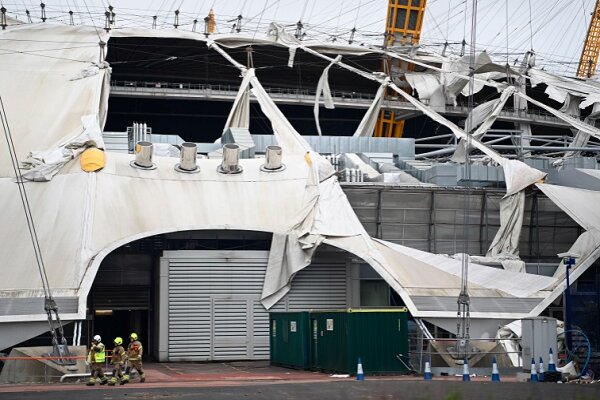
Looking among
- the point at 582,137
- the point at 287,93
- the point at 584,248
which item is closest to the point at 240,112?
the point at 287,93

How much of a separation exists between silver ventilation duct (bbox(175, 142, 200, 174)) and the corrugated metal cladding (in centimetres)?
432

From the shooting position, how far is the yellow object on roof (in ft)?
157

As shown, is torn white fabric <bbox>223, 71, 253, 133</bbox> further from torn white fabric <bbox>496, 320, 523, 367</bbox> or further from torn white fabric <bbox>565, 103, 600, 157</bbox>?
torn white fabric <bbox>496, 320, 523, 367</bbox>

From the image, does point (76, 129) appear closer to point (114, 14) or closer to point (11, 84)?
point (11, 84)

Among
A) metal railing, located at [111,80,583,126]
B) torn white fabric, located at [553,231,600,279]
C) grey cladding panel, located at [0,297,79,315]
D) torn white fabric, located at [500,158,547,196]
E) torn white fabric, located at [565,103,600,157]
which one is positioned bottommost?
grey cladding panel, located at [0,297,79,315]

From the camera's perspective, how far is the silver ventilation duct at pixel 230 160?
167 feet

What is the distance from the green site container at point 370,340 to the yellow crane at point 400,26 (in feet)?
155

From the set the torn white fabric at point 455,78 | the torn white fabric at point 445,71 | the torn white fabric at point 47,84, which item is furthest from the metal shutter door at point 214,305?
the torn white fabric at point 455,78

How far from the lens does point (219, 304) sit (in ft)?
157

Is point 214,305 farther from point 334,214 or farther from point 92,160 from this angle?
point 92,160

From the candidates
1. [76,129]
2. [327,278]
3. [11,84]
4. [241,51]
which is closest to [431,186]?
[327,278]

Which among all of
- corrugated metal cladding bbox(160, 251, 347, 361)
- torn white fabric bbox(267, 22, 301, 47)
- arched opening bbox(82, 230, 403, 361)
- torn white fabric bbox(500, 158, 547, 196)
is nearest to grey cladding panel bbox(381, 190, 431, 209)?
torn white fabric bbox(500, 158, 547, 196)

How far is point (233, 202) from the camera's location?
4925cm

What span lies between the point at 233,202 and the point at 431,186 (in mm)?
10582
